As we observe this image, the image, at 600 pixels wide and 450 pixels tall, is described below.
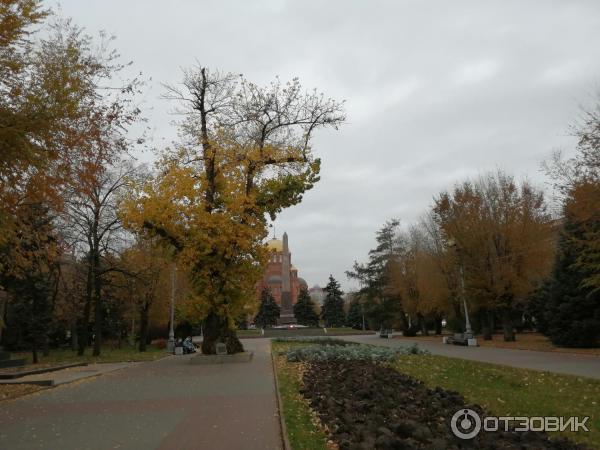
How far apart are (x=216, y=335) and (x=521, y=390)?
1509cm

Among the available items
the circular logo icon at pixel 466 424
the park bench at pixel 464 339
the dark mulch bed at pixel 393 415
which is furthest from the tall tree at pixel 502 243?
the circular logo icon at pixel 466 424

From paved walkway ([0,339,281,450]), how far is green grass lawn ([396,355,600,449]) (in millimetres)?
4011

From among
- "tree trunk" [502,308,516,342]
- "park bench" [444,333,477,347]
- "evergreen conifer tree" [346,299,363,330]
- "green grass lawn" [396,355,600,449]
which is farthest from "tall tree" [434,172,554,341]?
"evergreen conifer tree" [346,299,363,330]

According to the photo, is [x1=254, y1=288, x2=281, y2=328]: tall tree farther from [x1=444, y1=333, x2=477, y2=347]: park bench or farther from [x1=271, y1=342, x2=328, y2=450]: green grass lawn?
[x1=271, y1=342, x2=328, y2=450]: green grass lawn

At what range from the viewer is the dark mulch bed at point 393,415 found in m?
6.36

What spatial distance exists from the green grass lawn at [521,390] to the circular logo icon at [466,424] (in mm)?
750

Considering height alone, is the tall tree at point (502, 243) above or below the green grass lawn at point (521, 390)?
above

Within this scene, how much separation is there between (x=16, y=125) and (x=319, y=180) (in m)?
15.7

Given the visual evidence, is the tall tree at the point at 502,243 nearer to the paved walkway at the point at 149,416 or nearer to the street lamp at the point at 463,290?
the street lamp at the point at 463,290

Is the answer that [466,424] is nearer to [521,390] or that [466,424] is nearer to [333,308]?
[521,390]

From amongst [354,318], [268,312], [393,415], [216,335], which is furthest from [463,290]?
[268,312]

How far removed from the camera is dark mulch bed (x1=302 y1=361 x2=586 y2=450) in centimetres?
636

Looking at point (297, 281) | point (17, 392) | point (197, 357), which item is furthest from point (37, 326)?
point (297, 281)

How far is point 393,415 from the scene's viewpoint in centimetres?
819
